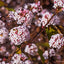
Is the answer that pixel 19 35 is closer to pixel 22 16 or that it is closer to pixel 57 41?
pixel 22 16

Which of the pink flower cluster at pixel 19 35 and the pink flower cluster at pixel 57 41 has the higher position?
the pink flower cluster at pixel 19 35

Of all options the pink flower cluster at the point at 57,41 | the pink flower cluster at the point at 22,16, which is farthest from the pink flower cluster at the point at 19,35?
the pink flower cluster at the point at 57,41

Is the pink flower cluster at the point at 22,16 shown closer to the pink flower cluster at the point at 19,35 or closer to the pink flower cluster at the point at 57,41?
the pink flower cluster at the point at 19,35

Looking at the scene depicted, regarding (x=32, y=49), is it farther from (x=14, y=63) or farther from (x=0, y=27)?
(x=0, y=27)

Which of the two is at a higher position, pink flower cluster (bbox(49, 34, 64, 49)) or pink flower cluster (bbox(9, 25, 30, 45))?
pink flower cluster (bbox(9, 25, 30, 45))

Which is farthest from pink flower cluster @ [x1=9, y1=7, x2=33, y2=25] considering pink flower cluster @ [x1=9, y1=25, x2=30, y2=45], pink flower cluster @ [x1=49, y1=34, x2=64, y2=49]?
pink flower cluster @ [x1=49, y1=34, x2=64, y2=49]

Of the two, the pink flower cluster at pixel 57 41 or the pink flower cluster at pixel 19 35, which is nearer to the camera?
the pink flower cluster at pixel 19 35

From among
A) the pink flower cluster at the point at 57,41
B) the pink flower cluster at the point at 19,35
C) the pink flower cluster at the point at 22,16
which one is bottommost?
the pink flower cluster at the point at 57,41

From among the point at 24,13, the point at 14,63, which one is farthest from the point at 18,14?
the point at 14,63

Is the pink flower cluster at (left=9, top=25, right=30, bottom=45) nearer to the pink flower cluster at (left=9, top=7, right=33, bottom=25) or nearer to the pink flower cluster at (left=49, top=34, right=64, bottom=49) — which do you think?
the pink flower cluster at (left=9, top=7, right=33, bottom=25)

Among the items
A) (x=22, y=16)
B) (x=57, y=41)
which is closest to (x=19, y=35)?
(x=22, y=16)

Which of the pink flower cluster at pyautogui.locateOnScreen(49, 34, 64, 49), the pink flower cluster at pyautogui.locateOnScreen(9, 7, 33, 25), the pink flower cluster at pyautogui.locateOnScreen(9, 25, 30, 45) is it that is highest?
the pink flower cluster at pyautogui.locateOnScreen(9, 7, 33, 25)
